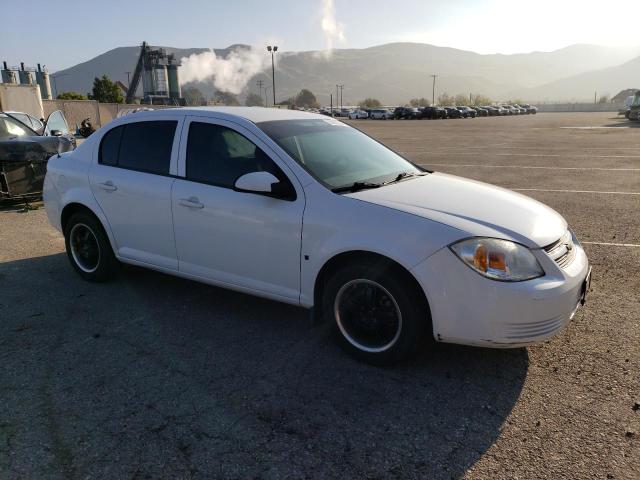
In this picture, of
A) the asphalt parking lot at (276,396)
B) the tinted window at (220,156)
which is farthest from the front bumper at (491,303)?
the tinted window at (220,156)

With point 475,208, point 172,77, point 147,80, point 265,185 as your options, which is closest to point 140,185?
point 265,185

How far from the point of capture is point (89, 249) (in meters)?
5.11

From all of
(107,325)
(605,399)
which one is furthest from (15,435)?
(605,399)

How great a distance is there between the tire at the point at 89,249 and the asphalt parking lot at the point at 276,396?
22 cm

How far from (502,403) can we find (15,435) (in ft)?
A: 8.96

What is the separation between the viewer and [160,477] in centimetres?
240

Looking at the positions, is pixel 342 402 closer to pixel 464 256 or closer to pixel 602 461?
pixel 464 256

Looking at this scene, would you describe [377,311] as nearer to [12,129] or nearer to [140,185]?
[140,185]

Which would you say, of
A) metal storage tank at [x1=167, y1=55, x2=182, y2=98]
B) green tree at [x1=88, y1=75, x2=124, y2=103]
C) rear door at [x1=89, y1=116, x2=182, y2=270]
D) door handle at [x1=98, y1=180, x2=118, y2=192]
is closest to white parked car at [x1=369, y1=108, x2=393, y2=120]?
green tree at [x1=88, y1=75, x2=124, y2=103]

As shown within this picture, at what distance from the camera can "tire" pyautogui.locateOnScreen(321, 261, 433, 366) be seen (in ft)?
10.3

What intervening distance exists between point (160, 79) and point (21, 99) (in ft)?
223

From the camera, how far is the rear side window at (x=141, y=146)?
171 inches

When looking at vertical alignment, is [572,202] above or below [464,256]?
below

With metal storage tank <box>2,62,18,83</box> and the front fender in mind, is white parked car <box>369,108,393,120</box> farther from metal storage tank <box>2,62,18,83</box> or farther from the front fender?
the front fender
